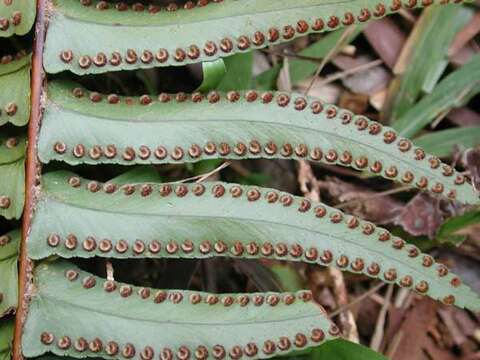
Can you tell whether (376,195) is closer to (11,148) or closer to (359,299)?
(359,299)

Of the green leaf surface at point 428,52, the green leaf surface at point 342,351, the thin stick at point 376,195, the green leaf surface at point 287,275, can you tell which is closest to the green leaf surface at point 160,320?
the green leaf surface at point 342,351

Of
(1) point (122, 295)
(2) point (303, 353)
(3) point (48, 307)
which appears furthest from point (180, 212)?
(2) point (303, 353)

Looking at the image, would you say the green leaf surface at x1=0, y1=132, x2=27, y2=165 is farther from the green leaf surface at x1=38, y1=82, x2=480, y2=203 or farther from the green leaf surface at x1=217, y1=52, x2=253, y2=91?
the green leaf surface at x1=217, y1=52, x2=253, y2=91

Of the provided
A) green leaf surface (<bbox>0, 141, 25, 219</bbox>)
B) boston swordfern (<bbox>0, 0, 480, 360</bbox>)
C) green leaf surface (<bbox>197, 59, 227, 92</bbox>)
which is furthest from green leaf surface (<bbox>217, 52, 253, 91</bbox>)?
green leaf surface (<bbox>0, 141, 25, 219</bbox>)

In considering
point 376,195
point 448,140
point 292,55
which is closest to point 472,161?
point 448,140

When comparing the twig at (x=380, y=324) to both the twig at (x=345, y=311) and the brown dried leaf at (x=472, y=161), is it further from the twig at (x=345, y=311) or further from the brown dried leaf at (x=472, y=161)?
the brown dried leaf at (x=472, y=161)
